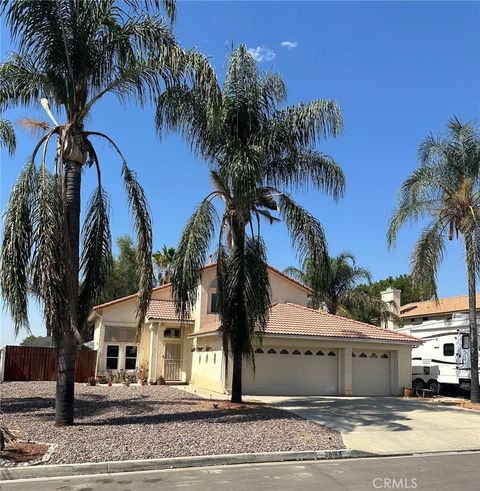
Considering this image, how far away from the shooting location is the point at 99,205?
46.8ft

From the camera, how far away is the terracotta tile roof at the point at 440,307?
4284 cm

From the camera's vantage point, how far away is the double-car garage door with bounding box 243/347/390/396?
22141 millimetres

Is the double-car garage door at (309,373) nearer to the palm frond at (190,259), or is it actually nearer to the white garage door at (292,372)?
the white garage door at (292,372)

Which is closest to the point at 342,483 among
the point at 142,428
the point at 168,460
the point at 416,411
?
the point at 168,460

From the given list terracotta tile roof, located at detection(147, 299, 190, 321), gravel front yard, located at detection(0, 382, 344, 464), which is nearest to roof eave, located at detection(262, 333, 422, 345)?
gravel front yard, located at detection(0, 382, 344, 464)

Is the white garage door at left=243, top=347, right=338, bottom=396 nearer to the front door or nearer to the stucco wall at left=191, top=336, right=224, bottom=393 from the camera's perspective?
the stucco wall at left=191, top=336, right=224, bottom=393

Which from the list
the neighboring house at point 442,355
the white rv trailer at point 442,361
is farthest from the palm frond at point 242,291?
the white rv trailer at point 442,361

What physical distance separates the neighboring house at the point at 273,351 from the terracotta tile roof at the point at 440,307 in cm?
1981

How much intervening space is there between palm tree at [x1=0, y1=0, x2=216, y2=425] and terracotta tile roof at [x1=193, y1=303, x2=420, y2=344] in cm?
987

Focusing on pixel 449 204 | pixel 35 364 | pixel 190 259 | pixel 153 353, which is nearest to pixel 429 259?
pixel 449 204

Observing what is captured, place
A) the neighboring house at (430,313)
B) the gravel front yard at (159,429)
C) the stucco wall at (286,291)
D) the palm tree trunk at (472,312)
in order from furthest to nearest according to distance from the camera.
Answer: the stucco wall at (286,291) < the neighboring house at (430,313) < the palm tree trunk at (472,312) < the gravel front yard at (159,429)

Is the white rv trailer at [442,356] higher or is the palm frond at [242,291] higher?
the palm frond at [242,291]

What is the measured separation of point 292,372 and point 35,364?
13469 millimetres

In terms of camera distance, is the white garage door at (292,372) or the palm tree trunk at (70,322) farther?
the white garage door at (292,372)
